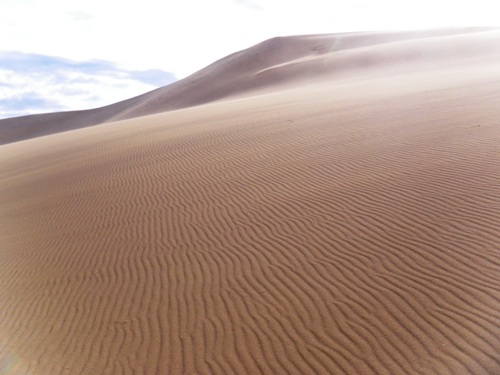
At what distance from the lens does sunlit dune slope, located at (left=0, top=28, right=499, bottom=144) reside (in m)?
45.1

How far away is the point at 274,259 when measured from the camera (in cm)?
750

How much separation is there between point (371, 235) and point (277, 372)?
10.3ft

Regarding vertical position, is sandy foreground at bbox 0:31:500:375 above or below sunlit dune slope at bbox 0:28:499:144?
above

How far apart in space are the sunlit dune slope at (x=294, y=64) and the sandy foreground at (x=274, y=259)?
3020 centimetres

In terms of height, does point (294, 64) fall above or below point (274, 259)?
below

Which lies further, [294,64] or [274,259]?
[294,64]

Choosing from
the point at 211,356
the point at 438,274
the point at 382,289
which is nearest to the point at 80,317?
the point at 211,356

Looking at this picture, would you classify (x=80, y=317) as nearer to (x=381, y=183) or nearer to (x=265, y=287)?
(x=265, y=287)

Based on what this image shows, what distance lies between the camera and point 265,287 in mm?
6723

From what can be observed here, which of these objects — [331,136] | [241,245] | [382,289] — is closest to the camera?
[382,289]

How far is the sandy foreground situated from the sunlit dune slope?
3020 cm

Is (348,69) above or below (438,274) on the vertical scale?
below

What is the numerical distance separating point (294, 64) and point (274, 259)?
50.8 m

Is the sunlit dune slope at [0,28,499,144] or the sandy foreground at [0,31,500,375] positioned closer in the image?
the sandy foreground at [0,31,500,375]
